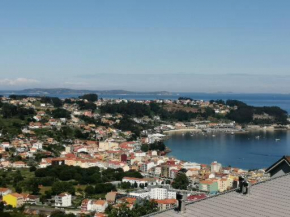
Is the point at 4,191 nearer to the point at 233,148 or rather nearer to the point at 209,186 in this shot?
the point at 209,186

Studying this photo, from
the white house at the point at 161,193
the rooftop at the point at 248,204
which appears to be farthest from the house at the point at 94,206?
the rooftop at the point at 248,204

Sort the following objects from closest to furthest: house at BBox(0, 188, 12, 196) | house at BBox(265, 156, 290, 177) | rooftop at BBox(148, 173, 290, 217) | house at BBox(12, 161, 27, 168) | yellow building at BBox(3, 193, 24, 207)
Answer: rooftop at BBox(148, 173, 290, 217)
house at BBox(265, 156, 290, 177)
yellow building at BBox(3, 193, 24, 207)
house at BBox(0, 188, 12, 196)
house at BBox(12, 161, 27, 168)

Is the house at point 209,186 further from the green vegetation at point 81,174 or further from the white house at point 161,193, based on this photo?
the green vegetation at point 81,174

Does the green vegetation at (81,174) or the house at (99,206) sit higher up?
the house at (99,206)

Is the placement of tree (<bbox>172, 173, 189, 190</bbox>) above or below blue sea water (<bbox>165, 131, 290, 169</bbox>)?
above

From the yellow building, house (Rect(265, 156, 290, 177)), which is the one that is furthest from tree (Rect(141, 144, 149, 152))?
house (Rect(265, 156, 290, 177))

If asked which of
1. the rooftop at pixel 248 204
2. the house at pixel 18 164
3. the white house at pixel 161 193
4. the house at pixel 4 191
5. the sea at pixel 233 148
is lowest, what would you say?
the sea at pixel 233 148

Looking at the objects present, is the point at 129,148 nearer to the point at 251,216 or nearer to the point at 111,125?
the point at 111,125

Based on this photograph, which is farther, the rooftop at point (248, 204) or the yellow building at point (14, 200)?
the yellow building at point (14, 200)

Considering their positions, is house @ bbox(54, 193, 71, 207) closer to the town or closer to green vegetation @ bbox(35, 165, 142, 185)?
the town
